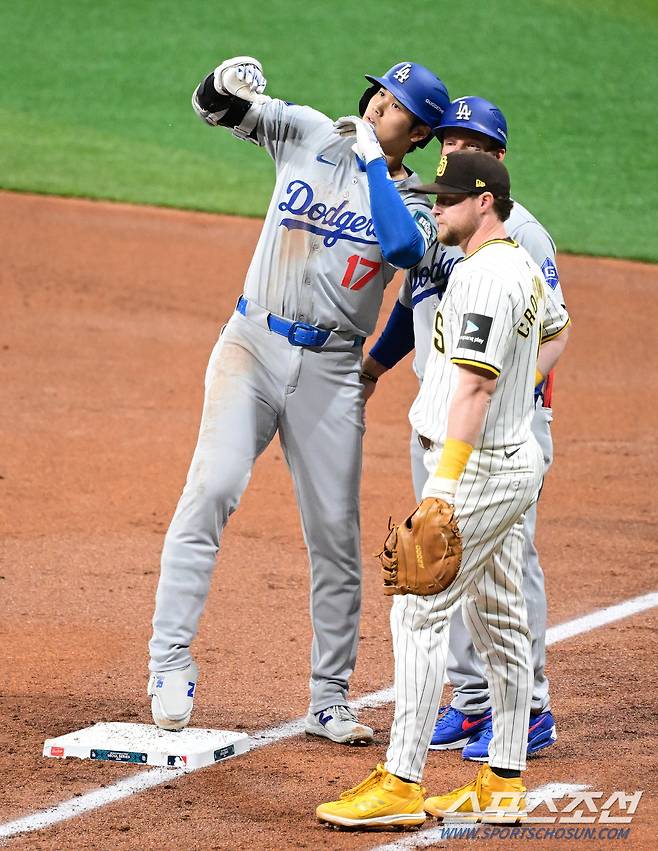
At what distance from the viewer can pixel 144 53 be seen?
64.0 ft

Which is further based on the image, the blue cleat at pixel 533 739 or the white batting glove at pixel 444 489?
the blue cleat at pixel 533 739

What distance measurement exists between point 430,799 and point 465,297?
1459 millimetres

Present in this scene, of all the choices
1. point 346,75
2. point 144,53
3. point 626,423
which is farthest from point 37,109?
point 626,423

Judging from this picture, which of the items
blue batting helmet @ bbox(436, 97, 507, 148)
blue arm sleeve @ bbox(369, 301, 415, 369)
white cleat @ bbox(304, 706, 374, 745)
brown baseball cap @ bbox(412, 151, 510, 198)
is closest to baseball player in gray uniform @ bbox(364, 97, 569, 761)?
blue batting helmet @ bbox(436, 97, 507, 148)

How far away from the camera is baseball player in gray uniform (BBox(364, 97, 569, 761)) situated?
4.81m

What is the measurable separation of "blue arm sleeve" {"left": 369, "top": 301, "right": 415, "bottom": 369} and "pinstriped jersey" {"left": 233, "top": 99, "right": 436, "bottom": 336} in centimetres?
25

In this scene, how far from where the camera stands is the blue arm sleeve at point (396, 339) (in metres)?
5.19

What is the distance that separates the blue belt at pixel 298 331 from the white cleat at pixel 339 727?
1248mm

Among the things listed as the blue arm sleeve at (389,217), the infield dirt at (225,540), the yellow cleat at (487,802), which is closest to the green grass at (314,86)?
the infield dirt at (225,540)

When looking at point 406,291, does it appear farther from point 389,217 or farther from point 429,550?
point 429,550

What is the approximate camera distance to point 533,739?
189 inches

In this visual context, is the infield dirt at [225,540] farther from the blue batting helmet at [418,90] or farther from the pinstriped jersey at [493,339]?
the blue batting helmet at [418,90]

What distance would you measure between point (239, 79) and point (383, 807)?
241 cm

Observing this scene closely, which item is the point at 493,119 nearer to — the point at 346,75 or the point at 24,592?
the point at 24,592
